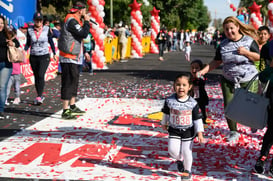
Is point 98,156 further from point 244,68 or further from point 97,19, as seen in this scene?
point 97,19

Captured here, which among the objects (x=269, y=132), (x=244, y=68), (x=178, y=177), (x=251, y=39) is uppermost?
(x=251, y=39)

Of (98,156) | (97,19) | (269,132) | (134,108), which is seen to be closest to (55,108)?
(134,108)

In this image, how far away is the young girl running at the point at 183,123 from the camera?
16.7 feet

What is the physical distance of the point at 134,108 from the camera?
1025 cm

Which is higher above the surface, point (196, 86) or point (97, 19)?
point (97, 19)

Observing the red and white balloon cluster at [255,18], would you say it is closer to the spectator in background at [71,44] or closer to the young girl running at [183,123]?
the spectator in background at [71,44]

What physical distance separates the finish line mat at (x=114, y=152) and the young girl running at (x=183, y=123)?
290 millimetres

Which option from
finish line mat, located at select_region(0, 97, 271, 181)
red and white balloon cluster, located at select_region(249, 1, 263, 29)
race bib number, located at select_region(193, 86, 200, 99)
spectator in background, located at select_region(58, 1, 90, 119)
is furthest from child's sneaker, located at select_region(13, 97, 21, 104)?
red and white balloon cluster, located at select_region(249, 1, 263, 29)

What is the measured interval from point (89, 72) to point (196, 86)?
11454 millimetres

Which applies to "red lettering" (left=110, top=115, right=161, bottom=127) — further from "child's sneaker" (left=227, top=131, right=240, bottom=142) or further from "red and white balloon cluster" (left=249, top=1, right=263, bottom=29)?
"red and white balloon cluster" (left=249, top=1, right=263, bottom=29)

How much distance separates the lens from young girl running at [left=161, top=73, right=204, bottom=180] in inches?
200

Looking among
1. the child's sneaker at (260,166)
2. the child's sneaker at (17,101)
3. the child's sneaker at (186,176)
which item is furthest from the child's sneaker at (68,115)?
the child's sneaker at (260,166)

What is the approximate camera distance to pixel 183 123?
5.12 metres

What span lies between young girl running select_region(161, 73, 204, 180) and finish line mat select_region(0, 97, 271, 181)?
0.29 meters
